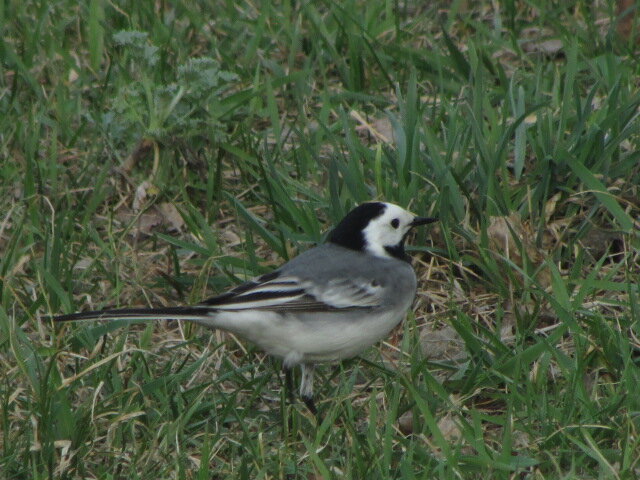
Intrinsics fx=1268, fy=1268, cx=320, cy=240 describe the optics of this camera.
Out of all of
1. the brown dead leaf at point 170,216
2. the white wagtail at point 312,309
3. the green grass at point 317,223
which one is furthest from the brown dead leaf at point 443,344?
the brown dead leaf at point 170,216

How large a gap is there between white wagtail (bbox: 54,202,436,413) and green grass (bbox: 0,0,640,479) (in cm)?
14

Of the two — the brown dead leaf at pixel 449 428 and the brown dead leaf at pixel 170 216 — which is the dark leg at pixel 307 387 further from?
the brown dead leaf at pixel 170 216

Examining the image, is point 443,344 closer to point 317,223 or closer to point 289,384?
point 289,384

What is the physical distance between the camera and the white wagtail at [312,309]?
4.81 m

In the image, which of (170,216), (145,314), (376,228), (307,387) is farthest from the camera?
(170,216)

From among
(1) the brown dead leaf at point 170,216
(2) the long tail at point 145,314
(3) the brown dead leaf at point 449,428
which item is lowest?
(1) the brown dead leaf at point 170,216

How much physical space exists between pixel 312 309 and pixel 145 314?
702 millimetres

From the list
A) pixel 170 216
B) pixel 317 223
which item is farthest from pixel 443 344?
pixel 170 216

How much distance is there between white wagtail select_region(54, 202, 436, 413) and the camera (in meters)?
4.81

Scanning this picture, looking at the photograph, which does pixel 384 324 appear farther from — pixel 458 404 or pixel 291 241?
pixel 291 241

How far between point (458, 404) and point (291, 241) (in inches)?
56.2

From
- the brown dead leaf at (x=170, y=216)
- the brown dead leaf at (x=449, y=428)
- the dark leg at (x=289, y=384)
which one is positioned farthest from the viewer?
the brown dead leaf at (x=170, y=216)

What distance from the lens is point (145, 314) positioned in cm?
464

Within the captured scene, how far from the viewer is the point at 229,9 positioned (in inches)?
301
